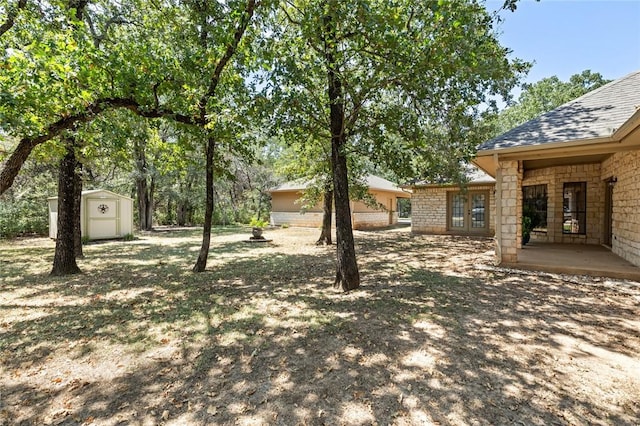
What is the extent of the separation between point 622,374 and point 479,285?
9.87 ft

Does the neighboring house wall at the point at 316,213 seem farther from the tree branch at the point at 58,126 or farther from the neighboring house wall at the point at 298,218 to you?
the tree branch at the point at 58,126

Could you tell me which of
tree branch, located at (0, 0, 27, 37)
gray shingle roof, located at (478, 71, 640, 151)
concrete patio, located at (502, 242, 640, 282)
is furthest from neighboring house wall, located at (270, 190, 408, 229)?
tree branch, located at (0, 0, 27, 37)

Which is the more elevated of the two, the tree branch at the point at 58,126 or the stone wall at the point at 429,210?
the tree branch at the point at 58,126

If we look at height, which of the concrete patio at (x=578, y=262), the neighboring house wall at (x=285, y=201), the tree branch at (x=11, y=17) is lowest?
the concrete patio at (x=578, y=262)

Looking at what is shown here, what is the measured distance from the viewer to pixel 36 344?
11.7ft

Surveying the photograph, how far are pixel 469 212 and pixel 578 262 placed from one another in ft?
27.7

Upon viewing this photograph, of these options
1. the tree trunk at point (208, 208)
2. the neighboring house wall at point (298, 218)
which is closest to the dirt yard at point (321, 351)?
the tree trunk at point (208, 208)

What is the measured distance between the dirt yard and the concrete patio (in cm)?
31

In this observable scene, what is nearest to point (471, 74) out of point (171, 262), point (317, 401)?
point (317, 401)

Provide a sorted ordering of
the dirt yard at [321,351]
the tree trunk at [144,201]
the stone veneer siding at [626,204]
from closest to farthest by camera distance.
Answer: the dirt yard at [321,351] < the stone veneer siding at [626,204] < the tree trunk at [144,201]

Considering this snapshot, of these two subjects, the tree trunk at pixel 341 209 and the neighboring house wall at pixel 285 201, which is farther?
the neighboring house wall at pixel 285 201

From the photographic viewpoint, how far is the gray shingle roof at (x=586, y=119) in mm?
5785

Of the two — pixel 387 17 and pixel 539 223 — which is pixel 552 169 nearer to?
pixel 539 223

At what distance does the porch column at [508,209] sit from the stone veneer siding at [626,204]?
2.07 m
